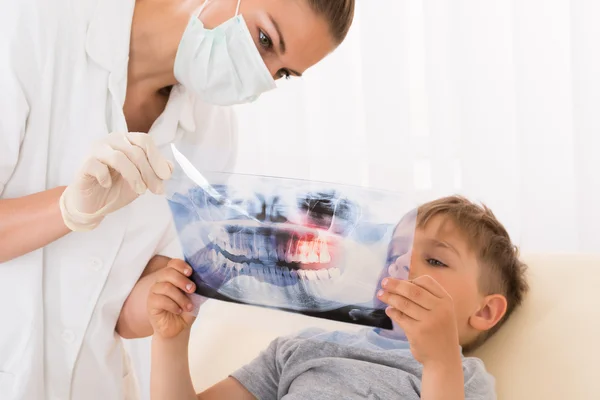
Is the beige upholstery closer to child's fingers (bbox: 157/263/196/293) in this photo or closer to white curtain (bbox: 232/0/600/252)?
child's fingers (bbox: 157/263/196/293)

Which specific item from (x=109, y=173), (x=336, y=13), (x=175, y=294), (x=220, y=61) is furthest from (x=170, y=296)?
(x=336, y=13)

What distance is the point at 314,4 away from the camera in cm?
131

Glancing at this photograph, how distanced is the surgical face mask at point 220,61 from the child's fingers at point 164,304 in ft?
1.38

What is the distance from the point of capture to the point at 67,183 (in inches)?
50.8

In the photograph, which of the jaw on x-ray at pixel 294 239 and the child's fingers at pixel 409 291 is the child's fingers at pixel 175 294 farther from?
the child's fingers at pixel 409 291

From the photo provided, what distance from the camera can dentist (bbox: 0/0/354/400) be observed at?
3.83ft

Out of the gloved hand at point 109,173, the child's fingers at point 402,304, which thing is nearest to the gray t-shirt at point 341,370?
the child's fingers at point 402,304

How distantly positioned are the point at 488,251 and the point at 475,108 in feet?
3.05

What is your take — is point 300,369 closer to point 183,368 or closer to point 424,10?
point 183,368

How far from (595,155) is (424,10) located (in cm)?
70

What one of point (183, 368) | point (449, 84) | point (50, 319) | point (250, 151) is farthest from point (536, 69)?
point (50, 319)

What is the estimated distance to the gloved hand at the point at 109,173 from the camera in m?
1.09

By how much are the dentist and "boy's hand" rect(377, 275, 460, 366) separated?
42 centimetres

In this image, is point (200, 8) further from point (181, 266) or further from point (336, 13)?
point (181, 266)
